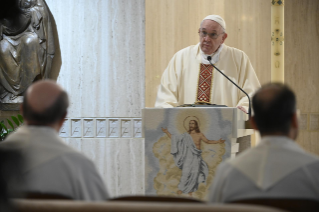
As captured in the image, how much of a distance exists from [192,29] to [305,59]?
1.94 metres

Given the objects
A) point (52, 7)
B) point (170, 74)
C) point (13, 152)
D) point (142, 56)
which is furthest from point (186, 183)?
point (52, 7)

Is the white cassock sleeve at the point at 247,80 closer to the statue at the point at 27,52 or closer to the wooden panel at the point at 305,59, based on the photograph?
the wooden panel at the point at 305,59

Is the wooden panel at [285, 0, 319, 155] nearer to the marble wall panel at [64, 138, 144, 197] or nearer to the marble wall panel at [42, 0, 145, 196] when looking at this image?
the marble wall panel at [42, 0, 145, 196]

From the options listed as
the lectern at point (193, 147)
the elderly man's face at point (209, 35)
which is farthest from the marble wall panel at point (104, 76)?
the lectern at point (193, 147)

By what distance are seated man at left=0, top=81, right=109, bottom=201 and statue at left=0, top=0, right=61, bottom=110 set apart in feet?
16.2

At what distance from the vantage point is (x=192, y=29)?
6.55m

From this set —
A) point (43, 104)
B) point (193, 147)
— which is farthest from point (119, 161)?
point (43, 104)

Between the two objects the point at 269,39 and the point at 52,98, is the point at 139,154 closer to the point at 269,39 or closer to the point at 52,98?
the point at 269,39

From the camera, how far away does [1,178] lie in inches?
29.6

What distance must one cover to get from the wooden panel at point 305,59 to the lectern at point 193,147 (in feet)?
11.9

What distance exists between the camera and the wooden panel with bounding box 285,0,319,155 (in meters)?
6.86

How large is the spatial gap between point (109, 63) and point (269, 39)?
8.23ft

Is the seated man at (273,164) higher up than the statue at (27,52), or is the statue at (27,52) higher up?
the statue at (27,52)

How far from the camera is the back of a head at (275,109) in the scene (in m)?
1.81
